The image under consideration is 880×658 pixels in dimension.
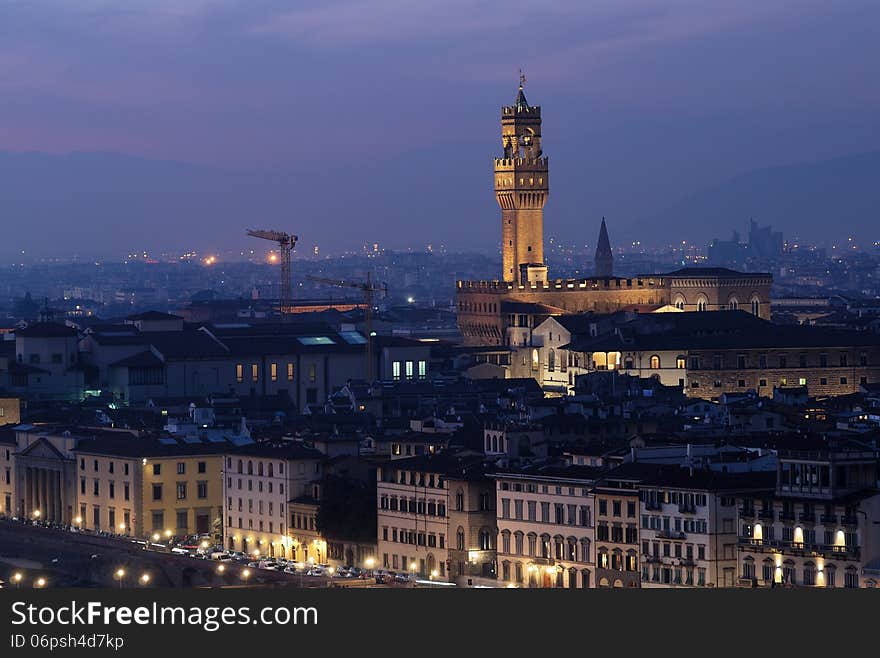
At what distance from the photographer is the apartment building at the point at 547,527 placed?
65875 mm

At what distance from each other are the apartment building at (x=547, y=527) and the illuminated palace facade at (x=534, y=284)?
5012 centimetres

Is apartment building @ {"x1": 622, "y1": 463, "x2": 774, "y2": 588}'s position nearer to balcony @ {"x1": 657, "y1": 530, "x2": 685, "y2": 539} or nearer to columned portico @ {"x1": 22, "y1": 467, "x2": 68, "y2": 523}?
balcony @ {"x1": 657, "y1": 530, "x2": 685, "y2": 539}

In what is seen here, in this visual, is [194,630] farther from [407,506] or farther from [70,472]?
[70,472]

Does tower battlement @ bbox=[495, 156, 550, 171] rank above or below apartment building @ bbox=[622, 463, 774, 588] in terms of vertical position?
above

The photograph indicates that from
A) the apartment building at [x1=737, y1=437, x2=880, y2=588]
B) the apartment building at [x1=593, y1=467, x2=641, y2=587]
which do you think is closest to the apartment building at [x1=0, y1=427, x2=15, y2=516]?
the apartment building at [x1=593, y1=467, x2=641, y2=587]

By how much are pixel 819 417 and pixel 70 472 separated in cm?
1684

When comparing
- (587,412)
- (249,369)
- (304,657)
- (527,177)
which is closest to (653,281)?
(527,177)

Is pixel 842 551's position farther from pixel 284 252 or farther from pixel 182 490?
pixel 284 252

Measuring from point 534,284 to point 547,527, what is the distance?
56.2 metres

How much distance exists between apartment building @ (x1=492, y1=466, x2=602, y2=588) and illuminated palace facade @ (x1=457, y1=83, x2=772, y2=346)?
50.1 m

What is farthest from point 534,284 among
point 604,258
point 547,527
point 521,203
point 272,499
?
point 547,527

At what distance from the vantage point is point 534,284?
12294 cm

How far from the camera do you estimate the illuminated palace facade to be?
122062 millimetres

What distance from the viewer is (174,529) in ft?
263
